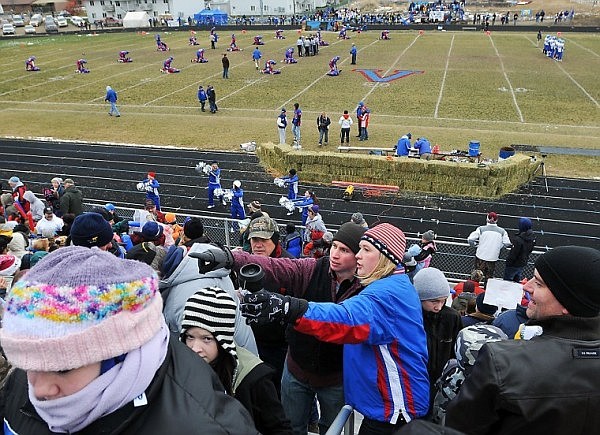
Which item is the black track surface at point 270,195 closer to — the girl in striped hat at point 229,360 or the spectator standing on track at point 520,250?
A: the spectator standing on track at point 520,250

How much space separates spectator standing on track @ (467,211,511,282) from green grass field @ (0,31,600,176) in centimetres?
807

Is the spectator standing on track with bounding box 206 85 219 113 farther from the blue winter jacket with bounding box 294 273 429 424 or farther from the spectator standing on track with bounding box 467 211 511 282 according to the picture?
the blue winter jacket with bounding box 294 273 429 424

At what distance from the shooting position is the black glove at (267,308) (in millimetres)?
2133

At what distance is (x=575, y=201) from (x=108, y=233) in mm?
13529

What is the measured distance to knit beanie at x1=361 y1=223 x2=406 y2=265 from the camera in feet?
9.05

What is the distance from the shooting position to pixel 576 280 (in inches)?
80.4

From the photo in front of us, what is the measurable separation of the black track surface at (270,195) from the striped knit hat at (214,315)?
33.4 ft

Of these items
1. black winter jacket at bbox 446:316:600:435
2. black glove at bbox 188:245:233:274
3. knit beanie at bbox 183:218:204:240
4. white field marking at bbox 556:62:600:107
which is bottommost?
white field marking at bbox 556:62:600:107

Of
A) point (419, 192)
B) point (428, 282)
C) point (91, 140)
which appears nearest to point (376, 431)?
point (428, 282)

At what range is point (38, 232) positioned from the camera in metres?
8.57

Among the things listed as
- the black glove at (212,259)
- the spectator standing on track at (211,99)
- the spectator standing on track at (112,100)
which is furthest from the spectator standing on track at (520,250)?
the spectator standing on track at (112,100)

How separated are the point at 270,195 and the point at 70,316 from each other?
43.9 ft

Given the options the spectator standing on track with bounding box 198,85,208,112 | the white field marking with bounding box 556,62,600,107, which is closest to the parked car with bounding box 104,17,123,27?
the spectator standing on track with bounding box 198,85,208,112

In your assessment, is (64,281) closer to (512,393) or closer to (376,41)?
(512,393)
